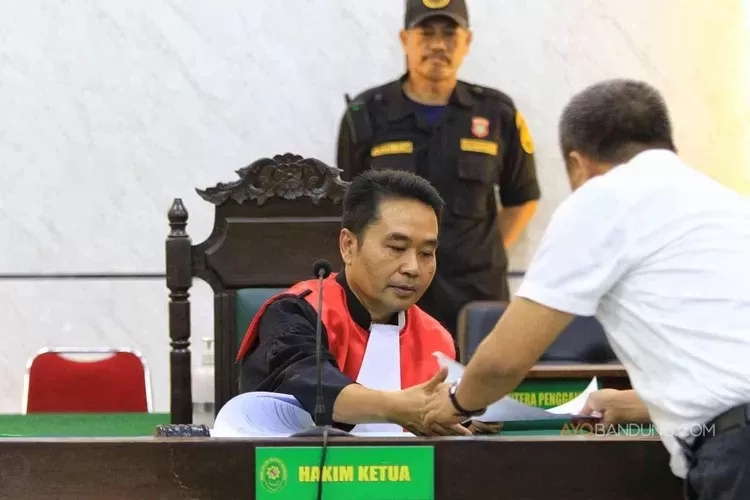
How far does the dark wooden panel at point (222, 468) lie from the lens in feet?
4.47

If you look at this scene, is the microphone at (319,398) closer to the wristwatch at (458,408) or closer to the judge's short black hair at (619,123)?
the wristwatch at (458,408)

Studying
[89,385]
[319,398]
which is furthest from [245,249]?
[319,398]

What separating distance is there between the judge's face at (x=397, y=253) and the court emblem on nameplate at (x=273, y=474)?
27.6 inches

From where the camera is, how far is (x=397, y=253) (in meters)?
2.00

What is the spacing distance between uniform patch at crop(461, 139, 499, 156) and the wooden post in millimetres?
1265

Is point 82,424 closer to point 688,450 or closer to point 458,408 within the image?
point 458,408

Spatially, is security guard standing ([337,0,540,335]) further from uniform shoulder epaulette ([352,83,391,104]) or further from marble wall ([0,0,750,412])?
marble wall ([0,0,750,412])

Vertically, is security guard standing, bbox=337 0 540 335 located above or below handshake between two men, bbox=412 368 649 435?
above

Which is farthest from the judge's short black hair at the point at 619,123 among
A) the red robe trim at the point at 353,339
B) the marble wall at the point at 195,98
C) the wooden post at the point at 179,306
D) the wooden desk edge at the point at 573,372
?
the marble wall at the point at 195,98

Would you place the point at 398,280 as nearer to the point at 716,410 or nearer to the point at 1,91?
the point at 716,410

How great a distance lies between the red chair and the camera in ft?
9.89

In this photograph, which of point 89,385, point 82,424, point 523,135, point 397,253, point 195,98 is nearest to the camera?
point 397,253

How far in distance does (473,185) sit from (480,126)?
211mm

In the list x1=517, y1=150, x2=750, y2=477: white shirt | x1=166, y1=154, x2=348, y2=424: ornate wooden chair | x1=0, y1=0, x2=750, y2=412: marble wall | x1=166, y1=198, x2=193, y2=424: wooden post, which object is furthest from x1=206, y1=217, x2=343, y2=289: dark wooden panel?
x1=0, y1=0, x2=750, y2=412: marble wall
